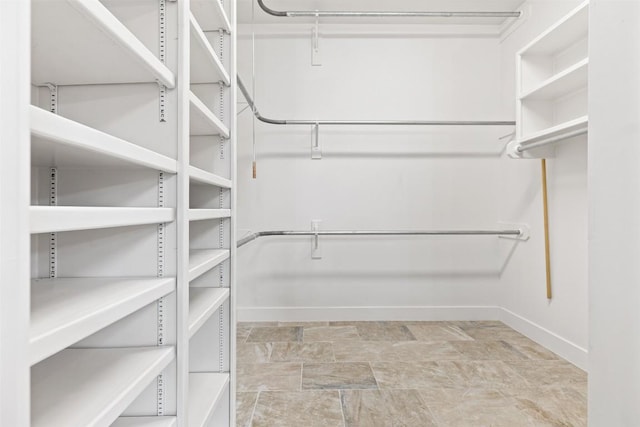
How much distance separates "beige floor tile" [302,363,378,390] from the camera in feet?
5.69

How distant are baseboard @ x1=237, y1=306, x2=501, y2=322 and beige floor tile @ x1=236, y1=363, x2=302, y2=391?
2.61 feet

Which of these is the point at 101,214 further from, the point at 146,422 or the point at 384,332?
the point at 384,332

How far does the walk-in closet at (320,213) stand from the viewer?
0.54 m

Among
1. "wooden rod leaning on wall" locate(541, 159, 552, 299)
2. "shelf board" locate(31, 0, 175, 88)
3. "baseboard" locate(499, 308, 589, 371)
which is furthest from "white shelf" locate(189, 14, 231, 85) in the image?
"baseboard" locate(499, 308, 589, 371)

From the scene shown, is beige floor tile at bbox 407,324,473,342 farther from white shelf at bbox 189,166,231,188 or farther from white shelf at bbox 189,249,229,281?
white shelf at bbox 189,166,231,188

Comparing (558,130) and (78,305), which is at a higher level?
(558,130)

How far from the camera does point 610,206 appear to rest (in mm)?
558

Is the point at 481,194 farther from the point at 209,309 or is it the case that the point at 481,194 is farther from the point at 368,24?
the point at 209,309

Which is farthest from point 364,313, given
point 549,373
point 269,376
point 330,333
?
point 549,373

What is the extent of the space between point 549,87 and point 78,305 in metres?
2.19

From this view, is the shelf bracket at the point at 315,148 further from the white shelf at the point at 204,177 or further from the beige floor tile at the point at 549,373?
the beige floor tile at the point at 549,373

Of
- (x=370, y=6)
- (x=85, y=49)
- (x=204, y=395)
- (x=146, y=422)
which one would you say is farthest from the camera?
(x=370, y=6)

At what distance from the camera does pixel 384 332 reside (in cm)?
252

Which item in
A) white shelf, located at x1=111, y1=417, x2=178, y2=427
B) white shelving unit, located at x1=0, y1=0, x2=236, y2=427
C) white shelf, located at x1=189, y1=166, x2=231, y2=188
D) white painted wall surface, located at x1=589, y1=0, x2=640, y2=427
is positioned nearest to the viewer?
white shelving unit, located at x1=0, y1=0, x2=236, y2=427
